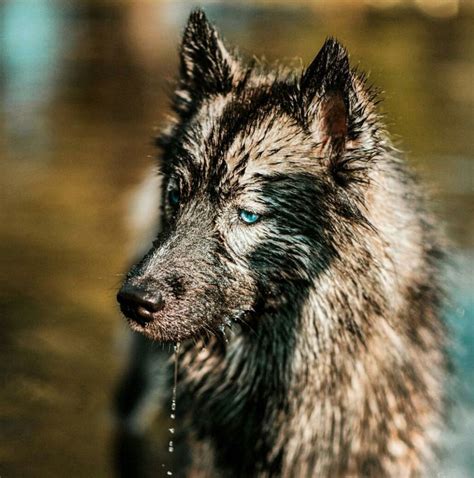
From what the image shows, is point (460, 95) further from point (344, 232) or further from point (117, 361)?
point (344, 232)

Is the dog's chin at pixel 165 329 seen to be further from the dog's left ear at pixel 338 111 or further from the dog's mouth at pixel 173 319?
the dog's left ear at pixel 338 111

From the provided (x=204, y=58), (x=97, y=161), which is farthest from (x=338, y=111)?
(x=97, y=161)

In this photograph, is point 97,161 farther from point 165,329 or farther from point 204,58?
point 165,329

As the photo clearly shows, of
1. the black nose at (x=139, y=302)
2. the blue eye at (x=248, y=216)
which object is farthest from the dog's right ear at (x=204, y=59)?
the black nose at (x=139, y=302)

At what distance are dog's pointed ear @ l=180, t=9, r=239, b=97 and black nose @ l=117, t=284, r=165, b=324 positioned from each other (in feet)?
4.55

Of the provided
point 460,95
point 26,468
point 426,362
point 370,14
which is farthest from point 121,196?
point 370,14

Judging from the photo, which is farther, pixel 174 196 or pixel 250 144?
pixel 174 196

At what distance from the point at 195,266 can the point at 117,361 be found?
2919 mm

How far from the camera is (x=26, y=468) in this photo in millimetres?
5672

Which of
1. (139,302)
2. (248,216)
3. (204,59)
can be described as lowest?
(139,302)

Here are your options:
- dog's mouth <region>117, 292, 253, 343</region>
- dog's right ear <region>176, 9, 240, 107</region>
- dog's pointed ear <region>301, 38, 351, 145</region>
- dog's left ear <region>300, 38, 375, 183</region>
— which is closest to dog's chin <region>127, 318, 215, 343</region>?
dog's mouth <region>117, 292, 253, 343</region>

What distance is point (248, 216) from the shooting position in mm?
4531

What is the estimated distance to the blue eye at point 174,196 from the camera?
15.6ft

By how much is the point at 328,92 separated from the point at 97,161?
8.32m
